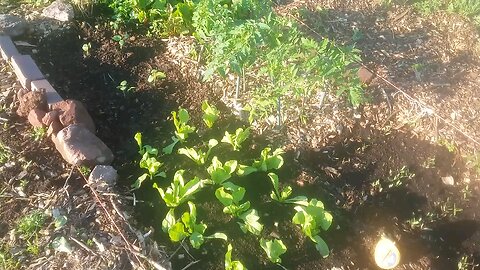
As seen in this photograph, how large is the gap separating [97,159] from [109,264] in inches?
31.1

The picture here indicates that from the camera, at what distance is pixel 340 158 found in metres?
3.64

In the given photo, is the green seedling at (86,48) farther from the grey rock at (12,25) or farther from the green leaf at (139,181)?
the green leaf at (139,181)

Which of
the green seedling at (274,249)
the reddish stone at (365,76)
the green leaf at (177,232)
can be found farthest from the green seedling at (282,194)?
the reddish stone at (365,76)

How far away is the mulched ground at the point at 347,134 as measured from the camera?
10.5 ft

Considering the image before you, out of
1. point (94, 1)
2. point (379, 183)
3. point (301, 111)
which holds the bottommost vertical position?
point (379, 183)

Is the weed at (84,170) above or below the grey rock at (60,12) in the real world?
below

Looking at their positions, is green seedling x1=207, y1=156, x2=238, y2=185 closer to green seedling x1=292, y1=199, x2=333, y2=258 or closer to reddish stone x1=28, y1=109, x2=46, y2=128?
green seedling x1=292, y1=199, x2=333, y2=258

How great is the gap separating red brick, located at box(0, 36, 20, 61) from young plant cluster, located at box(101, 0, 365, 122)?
1.28 metres

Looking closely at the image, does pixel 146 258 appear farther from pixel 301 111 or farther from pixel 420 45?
pixel 420 45

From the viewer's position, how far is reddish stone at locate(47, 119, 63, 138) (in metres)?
3.50

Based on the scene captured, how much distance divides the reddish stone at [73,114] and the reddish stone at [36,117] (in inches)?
4.1

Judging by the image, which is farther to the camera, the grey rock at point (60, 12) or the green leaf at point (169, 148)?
the grey rock at point (60, 12)

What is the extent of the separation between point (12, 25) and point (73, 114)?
1.42 meters

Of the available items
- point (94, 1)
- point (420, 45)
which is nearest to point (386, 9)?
point (420, 45)
